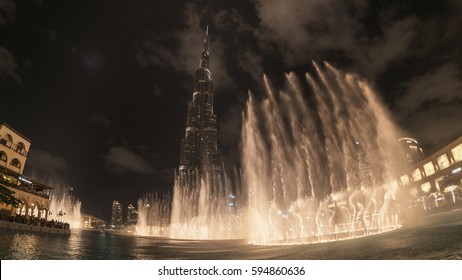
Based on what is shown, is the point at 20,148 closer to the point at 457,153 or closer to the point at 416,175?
the point at 457,153

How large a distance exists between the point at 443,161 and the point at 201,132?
12619 cm

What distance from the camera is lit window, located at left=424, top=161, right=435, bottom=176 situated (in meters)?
35.4

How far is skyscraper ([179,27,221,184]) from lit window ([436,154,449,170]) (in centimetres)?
11737

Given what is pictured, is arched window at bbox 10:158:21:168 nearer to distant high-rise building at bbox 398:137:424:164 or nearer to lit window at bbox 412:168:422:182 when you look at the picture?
lit window at bbox 412:168:422:182

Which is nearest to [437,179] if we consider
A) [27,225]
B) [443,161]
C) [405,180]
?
[443,161]

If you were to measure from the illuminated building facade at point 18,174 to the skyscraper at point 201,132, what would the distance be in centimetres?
11527

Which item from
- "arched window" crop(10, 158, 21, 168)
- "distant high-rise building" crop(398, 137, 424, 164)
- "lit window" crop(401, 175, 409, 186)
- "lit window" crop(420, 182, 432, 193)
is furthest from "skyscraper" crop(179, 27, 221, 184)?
"arched window" crop(10, 158, 21, 168)

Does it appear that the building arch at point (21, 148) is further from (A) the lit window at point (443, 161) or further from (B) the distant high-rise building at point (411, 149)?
(B) the distant high-rise building at point (411, 149)

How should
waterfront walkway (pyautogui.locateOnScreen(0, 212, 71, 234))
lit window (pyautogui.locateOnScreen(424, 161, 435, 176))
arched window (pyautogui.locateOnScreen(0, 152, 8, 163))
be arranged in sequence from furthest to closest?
lit window (pyautogui.locateOnScreen(424, 161, 435, 176)) < arched window (pyautogui.locateOnScreen(0, 152, 8, 163)) < waterfront walkway (pyautogui.locateOnScreen(0, 212, 71, 234))

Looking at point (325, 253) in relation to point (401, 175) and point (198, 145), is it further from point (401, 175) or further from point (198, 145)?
point (198, 145)

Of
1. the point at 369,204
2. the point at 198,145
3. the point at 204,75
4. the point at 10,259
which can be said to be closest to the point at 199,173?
the point at 198,145

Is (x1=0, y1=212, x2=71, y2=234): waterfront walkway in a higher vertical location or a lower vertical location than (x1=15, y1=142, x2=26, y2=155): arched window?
lower
